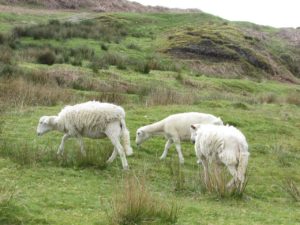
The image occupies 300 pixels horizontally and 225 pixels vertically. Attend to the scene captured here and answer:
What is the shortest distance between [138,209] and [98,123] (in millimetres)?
4280

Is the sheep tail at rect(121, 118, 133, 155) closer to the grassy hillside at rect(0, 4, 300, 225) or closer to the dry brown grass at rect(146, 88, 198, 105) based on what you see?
the grassy hillside at rect(0, 4, 300, 225)

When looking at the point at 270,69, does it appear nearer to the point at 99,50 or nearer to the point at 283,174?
the point at 99,50

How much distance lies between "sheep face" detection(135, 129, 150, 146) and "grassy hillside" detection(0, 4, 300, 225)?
259 mm

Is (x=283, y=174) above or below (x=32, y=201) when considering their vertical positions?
below

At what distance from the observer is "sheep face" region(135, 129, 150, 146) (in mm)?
13312

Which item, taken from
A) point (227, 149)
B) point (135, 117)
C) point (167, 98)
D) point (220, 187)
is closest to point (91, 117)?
point (227, 149)

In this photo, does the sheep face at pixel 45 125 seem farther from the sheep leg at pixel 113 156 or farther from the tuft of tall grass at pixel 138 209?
the tuft of tall grass at pixel 138 209

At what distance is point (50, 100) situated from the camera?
59.0 feet

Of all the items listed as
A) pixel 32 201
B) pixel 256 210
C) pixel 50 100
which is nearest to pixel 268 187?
pixel 256 210

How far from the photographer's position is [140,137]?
43.9ft

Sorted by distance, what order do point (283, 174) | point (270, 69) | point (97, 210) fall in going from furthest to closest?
point (270, 69) → point (283, 174) → point (97, 210)

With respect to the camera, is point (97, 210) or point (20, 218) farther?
point (97, 210)

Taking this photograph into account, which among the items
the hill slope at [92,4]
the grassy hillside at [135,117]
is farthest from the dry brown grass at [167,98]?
the hill slope at [92,4]

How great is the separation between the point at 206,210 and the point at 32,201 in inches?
99.9
